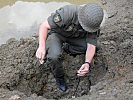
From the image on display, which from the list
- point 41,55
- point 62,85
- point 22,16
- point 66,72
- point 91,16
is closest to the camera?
point 91,16

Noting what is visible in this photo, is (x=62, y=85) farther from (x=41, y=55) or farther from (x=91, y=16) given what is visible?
(x=91, y=16)

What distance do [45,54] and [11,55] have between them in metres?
0.66

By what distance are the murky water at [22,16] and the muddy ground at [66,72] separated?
3.65 ft

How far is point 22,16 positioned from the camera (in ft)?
22.5

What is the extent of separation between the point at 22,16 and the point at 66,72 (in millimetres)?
2484

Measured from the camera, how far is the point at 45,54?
4.38 meters

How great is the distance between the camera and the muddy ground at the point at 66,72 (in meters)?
4.18

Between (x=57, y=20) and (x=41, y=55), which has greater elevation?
(x=57, y=20)

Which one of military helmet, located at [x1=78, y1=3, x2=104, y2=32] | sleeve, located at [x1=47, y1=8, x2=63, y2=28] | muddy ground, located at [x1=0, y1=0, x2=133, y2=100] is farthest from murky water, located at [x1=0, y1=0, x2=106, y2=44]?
military helmet, located at [x1=78, y1=3, x2=104, y2=32]

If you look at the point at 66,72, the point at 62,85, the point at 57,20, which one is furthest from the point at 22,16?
the point at 57,20

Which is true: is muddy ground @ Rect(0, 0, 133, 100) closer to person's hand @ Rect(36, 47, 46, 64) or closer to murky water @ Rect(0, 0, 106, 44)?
person's hand @ Rect(36, 47, 46, 64)

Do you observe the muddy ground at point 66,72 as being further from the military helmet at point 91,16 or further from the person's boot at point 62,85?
the military helmet at point 91,16

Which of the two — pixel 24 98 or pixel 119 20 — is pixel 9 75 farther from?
pixel 119 20

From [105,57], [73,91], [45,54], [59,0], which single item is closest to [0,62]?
[45,54]
